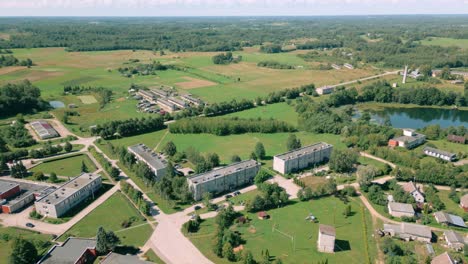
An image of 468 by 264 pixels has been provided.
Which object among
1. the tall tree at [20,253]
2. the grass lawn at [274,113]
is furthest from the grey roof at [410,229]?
the grass lawn at [274,113]

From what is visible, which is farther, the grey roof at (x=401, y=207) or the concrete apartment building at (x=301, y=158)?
the concrete apartment building at (x=301, y=158)

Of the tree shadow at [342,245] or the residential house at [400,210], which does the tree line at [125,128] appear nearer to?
the tree shadow at [342,245]

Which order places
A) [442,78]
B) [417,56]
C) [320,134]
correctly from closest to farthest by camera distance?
[320,134]
[442,78]
[417,56]

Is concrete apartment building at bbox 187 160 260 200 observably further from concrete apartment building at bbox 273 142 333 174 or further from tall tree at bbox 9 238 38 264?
tall tree at bbox 9 238 38 264

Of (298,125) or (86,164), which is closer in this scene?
(86,164)

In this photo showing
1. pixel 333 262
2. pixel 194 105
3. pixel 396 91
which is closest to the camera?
pixel 333 262

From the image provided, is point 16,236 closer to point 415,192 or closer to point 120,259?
point 120,259

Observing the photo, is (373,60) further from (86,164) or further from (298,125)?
(86,164)

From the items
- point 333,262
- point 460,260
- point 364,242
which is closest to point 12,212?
point 333,262


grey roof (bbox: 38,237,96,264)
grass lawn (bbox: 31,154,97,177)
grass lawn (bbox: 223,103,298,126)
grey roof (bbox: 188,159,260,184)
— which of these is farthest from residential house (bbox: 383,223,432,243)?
grass lawn (bbox: 31,154,97,177)
